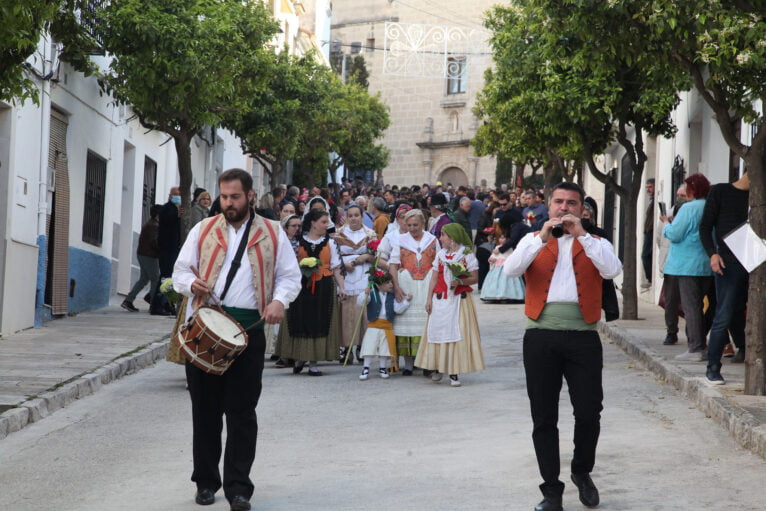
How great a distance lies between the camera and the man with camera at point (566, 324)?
639 cm

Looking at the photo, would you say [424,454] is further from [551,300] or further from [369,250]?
[369,250]

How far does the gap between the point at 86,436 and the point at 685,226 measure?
6920mm

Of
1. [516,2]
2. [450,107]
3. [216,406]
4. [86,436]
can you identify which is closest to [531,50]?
[516,2]

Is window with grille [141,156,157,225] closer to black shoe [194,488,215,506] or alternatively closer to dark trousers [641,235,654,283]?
dark trousers [641,235,654,283]

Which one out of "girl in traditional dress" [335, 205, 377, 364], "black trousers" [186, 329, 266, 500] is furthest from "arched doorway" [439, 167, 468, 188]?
"black trousers" [186, 329, 266, 500]

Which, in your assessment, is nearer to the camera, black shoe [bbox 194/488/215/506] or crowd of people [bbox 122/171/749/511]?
crowd of people [bbox 122/171/749/511]

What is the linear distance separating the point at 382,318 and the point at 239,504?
657cm

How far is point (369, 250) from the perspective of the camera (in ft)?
45.7

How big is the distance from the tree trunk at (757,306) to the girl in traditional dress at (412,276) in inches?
152

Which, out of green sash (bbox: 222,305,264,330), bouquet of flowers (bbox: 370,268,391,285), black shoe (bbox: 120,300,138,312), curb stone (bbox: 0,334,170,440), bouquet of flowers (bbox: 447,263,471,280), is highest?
bouquet of flowers (bbox: 447,263,471,280)

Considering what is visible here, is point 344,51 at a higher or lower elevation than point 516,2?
higher

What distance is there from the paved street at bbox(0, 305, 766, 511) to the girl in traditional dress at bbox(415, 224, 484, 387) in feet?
0.89

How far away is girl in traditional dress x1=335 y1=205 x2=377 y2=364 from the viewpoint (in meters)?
13.6

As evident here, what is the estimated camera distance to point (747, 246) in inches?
385
